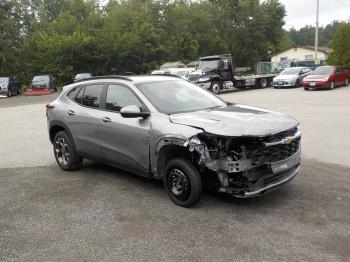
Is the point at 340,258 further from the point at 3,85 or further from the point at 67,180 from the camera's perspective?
the point at 3,85

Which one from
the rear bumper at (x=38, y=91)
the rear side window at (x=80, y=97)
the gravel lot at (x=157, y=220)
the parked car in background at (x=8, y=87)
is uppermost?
the rear side window at (x=80, y=97)

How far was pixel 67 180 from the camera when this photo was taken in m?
6.82

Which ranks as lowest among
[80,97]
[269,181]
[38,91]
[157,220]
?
[38,91]

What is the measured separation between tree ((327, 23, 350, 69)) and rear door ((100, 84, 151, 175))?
30.4 metres

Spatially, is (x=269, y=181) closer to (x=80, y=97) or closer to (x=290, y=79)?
(x=80, y=97)

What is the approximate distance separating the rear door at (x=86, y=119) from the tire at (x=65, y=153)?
0.69 ft

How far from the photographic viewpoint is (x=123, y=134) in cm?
596

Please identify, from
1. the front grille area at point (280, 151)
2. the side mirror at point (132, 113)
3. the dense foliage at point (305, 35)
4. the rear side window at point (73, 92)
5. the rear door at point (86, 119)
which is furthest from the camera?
the dense foliage at point (305, 35)

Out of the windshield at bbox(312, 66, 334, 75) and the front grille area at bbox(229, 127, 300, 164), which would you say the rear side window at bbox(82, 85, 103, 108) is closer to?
the front grille area at bbox(229, 127, 300, 164)

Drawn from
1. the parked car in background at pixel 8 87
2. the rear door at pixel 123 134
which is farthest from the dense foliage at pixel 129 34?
the rear door at pixel 123 134

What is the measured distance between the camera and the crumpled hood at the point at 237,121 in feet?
15.9

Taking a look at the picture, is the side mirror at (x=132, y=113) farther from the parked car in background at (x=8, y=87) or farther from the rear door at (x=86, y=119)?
the parked car in background at (x=8, y=87)

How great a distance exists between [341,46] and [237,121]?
31.6 metres

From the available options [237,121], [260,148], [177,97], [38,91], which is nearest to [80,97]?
[177,97]
